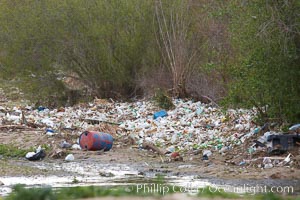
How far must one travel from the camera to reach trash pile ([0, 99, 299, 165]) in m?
13.7

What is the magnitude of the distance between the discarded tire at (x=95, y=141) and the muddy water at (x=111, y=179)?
1.41m

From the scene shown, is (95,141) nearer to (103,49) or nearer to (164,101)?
(164,101)

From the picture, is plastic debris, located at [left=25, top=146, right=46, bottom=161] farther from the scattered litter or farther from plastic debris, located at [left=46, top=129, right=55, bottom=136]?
plastic debris, located at [left=46, top=129, right=55, bottom=136]

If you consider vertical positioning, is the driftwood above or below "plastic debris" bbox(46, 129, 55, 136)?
below

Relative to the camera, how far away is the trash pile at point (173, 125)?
13.7 metres

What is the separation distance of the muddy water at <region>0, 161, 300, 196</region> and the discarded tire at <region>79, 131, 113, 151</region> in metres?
1.41

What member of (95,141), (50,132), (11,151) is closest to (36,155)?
(11,151)

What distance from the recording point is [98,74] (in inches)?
1001

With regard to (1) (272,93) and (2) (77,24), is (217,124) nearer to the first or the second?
(1) (272,93)

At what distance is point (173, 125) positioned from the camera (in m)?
17.1

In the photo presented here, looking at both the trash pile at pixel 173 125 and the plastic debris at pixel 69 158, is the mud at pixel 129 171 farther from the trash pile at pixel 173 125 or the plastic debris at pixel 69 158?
the trash pile at pixel 173 125

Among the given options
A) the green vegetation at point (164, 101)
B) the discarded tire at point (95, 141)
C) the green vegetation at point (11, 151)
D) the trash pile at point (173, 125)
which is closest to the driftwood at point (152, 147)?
the trash pile at point (173, 125)

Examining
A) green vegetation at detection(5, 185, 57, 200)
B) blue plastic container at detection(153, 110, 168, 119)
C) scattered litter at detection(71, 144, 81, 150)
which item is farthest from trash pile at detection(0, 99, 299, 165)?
green vegetation at detection(5, 185, 57, 200)

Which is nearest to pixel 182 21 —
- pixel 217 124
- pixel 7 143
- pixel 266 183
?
pixel 217 124
